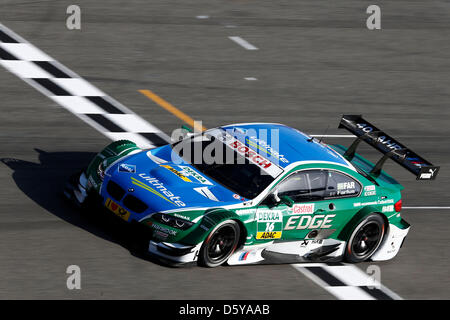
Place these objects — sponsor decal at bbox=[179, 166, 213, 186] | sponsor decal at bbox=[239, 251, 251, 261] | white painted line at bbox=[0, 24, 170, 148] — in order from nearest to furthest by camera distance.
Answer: sponsor decal at bbox=[239, 251, 251, 261], sponsor decal at bbox=[179, 166, 213, 186], white painted line at bbox=[0, 24, 170, 148]

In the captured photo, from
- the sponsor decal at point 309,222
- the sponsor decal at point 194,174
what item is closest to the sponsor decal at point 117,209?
the sponsor decal at point 194,174

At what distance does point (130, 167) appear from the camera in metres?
10.7

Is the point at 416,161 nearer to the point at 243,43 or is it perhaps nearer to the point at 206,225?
the point at 206,225

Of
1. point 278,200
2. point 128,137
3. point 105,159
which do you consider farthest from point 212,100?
point 278,200

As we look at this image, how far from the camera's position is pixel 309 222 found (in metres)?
10.6

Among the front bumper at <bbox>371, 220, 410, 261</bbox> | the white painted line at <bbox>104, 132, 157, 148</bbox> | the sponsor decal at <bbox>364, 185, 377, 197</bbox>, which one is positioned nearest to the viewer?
the sponsor decal at <bbox>364, 185, 377, 197</bbox>

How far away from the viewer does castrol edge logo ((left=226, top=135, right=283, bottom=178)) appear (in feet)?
34.3

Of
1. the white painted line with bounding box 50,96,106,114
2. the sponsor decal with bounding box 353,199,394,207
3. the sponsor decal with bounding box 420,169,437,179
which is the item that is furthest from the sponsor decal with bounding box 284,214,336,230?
the white painted line with bounding box 50,96,106,114

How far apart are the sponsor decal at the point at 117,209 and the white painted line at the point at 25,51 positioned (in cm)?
773

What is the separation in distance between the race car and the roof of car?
0.04 feet

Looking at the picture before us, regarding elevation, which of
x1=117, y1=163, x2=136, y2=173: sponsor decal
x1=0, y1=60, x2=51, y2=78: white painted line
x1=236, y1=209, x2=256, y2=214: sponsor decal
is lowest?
x1=236, y1=209, x2=256, y2=214: sponsor decal

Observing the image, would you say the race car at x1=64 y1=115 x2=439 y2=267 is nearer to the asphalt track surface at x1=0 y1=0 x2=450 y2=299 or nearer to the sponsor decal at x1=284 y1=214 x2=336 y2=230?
the sponsor decal at x1=284 y1=214 x2=336 y2=230

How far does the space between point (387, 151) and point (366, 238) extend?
1.20m
